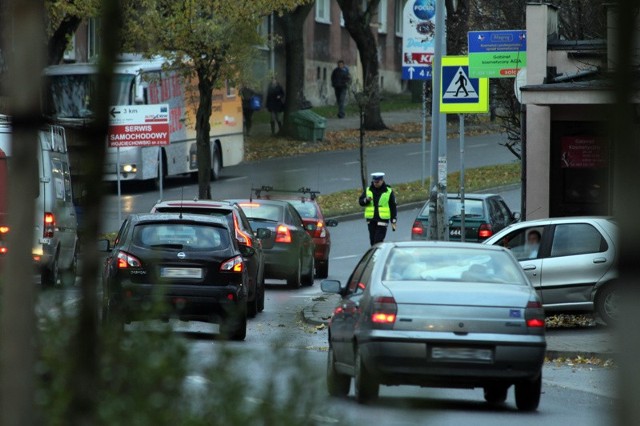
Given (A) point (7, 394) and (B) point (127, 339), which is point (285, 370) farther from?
(A) point (7, 394)

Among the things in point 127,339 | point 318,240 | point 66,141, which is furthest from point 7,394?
point 318,240

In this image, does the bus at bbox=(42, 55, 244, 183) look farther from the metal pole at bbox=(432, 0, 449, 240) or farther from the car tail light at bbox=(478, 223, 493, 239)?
the metal pole at bbox=(432, 0, 449, 240)

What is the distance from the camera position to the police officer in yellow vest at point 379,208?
83.6 feet

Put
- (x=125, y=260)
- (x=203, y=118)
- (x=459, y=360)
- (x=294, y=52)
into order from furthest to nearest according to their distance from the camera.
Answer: (x=294, y=52) < (x=203, y=118) < (x=125, y=260) < (x=459, y=360)

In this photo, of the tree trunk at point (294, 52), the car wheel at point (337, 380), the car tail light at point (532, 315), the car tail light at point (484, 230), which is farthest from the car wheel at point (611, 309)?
the tree trunk at point (294, 52)

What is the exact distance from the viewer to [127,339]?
4691 mm

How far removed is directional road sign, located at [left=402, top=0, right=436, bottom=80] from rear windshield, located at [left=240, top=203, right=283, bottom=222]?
689 centimetres

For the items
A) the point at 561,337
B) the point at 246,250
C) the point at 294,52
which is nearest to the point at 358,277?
the point at 561,337

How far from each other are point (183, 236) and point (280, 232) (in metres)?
6.06

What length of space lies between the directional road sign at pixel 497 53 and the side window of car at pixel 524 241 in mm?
3467

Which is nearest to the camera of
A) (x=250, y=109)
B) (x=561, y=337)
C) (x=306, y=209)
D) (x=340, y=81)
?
(x=250, y=109)

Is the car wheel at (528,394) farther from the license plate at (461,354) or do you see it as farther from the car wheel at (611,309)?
the car wheel at (611,309)

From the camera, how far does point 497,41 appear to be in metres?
20.8

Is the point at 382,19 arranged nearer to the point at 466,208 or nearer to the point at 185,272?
the point at 466,208
